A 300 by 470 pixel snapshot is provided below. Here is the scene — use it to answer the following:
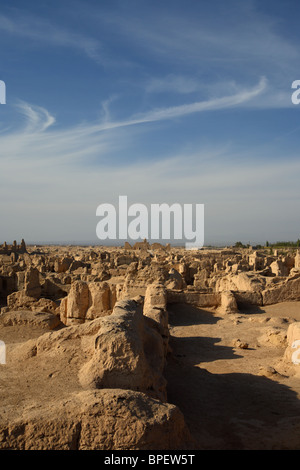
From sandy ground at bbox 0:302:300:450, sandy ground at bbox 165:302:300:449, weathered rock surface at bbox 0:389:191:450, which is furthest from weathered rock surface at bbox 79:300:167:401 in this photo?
weathered rock surface at bbox 0:389:191:450

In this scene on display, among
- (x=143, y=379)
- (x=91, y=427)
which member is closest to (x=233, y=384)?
(x=143, y=379)

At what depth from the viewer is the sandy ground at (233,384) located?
4.83 meters

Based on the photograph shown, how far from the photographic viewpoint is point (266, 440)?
464 cm

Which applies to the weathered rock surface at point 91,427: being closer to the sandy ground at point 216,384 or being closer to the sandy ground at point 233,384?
the sandy ground at point 216,384

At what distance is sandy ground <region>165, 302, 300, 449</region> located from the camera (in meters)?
4.83

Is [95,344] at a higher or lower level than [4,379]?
higher

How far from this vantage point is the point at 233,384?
6898 millimetres

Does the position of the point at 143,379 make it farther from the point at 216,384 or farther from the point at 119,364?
the point at 216,384

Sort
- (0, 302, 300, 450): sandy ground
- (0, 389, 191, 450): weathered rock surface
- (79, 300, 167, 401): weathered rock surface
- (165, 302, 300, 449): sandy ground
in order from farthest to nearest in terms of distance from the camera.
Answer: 1. (165, 302, 300, 449): sandy ground
2. (79, 300, 167, 401): weathered rock surface
3. (0, 302, 300, 450): sandy ground
4. (0, 389, 191, 450): weathered rock surface

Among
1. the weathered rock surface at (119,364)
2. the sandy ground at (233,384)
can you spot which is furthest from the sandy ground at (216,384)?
the weathered rock surface at (119,364)

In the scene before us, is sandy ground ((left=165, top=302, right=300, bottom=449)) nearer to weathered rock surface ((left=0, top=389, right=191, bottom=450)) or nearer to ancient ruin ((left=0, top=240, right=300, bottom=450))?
ancient ruin ((left=0, top=240, right=300, bottom=450))

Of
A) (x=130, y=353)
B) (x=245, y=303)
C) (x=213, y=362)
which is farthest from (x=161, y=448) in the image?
(x=245, y=303)
